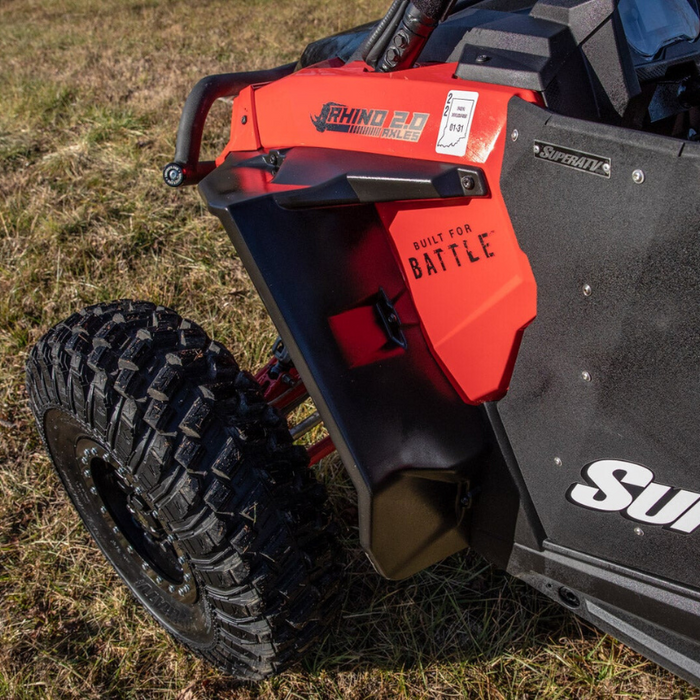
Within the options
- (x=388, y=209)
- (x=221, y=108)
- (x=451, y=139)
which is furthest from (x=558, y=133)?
(x=221, y=108)

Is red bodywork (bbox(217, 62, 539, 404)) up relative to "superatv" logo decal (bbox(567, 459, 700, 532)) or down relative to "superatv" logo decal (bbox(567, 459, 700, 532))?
up

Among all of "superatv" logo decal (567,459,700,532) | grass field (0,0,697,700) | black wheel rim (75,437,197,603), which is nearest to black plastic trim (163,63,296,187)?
black wheel rim (75,437,197,603)

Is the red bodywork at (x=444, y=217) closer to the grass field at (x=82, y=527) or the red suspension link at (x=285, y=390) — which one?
the red suspension link at (x=285, y=390)

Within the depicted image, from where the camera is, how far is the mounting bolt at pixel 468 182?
4.01ft

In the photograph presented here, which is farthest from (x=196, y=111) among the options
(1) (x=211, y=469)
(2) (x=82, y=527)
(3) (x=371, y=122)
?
(2) (x=82, y=527)

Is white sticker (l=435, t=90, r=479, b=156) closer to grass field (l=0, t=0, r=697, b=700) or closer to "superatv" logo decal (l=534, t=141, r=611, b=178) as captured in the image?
"superatv" logo decal (l=534, t=141, r=611, b=178)

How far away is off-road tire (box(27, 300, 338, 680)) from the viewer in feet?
4.68

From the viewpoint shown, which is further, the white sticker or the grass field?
the grass field

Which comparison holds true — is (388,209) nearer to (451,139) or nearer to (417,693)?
(451,139)

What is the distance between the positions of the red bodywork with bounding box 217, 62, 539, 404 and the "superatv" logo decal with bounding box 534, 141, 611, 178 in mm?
83

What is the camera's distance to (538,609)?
2.00 meters

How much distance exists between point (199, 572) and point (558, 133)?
1069 mm

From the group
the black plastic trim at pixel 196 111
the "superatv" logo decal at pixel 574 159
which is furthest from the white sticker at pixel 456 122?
the black plastic trim at pixel 196 111

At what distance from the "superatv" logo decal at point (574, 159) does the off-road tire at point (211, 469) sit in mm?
726
